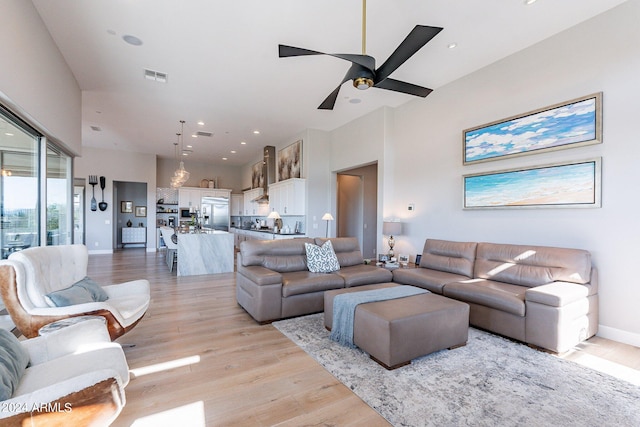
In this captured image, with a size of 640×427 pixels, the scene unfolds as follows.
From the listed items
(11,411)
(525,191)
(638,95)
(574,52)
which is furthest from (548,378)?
(574,52)

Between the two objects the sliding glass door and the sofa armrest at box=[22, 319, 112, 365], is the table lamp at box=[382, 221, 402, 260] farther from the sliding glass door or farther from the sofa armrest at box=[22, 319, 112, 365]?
the sliding glass door

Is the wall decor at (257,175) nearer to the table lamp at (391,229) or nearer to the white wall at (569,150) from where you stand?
the table lamp at (391,229)

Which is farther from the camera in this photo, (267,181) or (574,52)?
(267,181)

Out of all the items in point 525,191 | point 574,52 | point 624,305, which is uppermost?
point 574,52

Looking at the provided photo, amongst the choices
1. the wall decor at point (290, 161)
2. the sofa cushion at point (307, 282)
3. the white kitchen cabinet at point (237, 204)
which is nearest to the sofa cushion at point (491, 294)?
the sofa cushion at point (307, 282)

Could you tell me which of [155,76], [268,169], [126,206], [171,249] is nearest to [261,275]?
[155,76]

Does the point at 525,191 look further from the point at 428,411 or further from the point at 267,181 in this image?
the point at 267,181

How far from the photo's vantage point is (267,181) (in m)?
9.23

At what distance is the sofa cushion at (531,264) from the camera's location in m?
3.08

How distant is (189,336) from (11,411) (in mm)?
2206

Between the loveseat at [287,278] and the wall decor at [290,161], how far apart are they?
3440mm

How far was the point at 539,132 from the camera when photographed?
366 cm

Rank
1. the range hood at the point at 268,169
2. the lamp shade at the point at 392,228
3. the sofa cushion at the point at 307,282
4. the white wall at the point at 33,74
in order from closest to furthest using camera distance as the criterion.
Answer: the white wall at the point at 33,74
the sofa cushion at the point at 307,282
the lamp shade at the point at 392,228
the range hood at the point at 268,169

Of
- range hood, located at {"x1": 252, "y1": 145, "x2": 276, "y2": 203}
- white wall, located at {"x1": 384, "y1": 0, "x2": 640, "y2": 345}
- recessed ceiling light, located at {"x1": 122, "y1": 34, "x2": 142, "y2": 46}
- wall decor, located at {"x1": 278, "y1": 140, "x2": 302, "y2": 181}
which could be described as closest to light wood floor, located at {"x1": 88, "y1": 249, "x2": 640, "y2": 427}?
white wall, located at {"x1": 384, "y1": 0, "x2": 640, "y2": 345}
